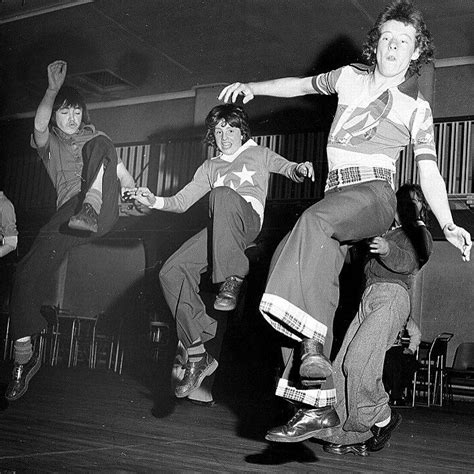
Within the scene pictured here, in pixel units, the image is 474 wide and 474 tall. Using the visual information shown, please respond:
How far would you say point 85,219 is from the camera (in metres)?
2.54

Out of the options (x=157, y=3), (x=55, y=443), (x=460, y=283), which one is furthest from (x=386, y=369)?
(x=157, y=3)

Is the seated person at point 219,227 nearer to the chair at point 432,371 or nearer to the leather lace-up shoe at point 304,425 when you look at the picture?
the leather lace-up shoe at point 304,425

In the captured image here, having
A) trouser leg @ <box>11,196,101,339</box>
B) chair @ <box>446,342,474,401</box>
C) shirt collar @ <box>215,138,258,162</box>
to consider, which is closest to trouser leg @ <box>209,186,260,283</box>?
shirt collar @ <box>215,138,258,162</box>

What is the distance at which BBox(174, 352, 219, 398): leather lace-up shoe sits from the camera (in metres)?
2.39

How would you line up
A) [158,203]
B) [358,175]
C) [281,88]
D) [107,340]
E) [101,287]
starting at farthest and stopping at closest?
[101,287], [107,340], [158,203], [281,88], [358,175]

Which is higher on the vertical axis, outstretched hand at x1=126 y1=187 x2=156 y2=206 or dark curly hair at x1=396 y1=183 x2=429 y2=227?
dark curly hair at x1=396 y1=183 x2=429 y2=227

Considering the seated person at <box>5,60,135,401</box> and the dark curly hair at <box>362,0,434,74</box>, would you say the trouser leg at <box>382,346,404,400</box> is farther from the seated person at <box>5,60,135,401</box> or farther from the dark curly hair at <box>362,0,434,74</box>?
the dark curly hair at <box>362,0,434,74</box>

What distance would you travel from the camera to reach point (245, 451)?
2.34 m

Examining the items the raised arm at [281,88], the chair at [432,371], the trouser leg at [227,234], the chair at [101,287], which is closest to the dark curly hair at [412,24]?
the raised arm at [281,88]

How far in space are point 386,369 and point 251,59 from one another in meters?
3.22

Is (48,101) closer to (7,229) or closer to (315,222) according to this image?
(7,229)

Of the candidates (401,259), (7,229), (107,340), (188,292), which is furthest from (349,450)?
(107,340)

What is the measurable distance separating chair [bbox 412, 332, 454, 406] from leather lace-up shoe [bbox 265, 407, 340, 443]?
3.70m

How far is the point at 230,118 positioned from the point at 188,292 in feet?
2.39
